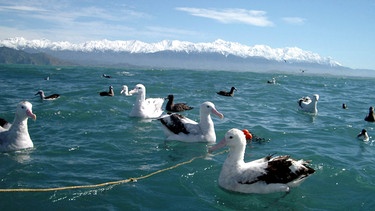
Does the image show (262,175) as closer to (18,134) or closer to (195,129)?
(195,129)

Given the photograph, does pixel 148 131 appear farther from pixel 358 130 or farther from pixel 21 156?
pixel 358 130

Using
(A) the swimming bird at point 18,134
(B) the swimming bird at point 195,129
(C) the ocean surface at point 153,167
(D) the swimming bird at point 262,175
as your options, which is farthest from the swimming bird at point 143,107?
(D) the swimming bird at point 262,175

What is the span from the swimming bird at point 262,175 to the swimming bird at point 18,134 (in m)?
6.31

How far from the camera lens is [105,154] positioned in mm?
12289

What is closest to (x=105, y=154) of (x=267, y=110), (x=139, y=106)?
(x=139, y=106)

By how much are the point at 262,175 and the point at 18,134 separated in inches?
297

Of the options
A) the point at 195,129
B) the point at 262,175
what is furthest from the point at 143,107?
the point at 262,175

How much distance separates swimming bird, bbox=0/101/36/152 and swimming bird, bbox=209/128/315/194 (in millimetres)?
6309

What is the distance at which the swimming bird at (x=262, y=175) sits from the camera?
9.07 meters

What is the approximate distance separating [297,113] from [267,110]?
5.89 ft

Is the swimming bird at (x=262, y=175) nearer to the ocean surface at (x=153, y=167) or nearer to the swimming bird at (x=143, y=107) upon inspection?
the ocean surface at (x=153, y=167)

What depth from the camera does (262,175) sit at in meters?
9.08

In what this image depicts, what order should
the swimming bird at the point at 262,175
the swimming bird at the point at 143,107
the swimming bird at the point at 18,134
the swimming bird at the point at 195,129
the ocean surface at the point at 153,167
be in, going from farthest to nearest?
the swimming bird at the point at 143,107
the swimming bird at the point at 195,129
the swimming bird at the point at 18,134
the swimming bird at the point at 262,175
the ocean surface at the point at 153,167

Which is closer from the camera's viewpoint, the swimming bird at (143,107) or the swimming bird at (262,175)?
the swimming bird at (262,175)
